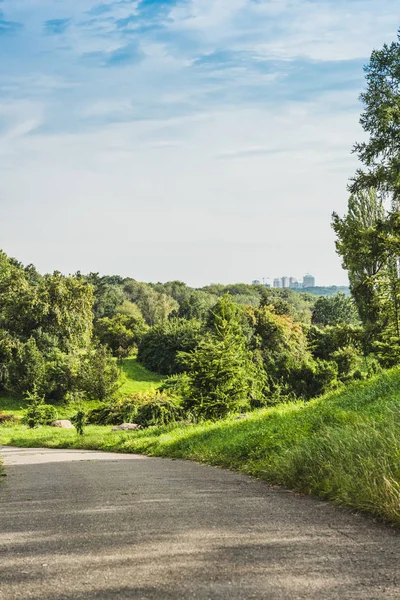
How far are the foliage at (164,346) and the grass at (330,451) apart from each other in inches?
1863

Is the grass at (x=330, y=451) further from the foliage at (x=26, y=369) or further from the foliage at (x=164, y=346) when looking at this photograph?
the foliage at (x=164, y=346)

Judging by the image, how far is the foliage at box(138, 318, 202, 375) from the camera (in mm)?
63906

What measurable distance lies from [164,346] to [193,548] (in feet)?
199

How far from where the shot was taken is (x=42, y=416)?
37.9 metres

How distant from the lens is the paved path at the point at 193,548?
3.46m

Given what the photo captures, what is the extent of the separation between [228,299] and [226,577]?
25.3 metres

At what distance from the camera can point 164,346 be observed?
6481 cm

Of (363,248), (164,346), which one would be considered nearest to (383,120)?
(363,248)

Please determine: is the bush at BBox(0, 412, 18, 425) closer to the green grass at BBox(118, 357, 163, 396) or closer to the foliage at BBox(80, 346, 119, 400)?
the foliage at BBox(80, 346, 119, 400)

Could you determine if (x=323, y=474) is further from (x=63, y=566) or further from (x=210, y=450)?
(x=210, y=450)

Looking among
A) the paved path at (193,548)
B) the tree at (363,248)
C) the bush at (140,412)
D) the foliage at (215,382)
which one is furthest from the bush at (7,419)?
the paved path at (193,548)

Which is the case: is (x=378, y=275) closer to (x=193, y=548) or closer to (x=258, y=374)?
(x=258, y=374)

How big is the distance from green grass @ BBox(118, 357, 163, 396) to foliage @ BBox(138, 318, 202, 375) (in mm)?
1137

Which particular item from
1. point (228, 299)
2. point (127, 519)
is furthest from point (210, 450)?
point (228, 299)
